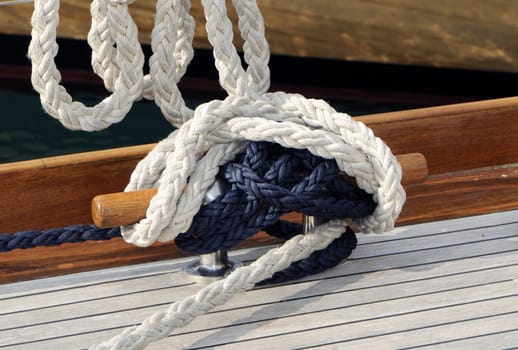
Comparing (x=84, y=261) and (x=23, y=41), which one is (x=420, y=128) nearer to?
(x=84, y=261)

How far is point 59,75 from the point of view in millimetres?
1521

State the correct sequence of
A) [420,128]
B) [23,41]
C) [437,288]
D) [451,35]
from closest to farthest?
[437,288], [420,128], [451,35], [23,41]

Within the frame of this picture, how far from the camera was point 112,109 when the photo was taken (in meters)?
1.56

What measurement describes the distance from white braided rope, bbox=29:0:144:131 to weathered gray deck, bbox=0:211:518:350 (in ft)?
0.89

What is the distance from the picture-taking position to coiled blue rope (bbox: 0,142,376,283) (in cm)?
147

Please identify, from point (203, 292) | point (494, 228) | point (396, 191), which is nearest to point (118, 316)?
point (203, 292)

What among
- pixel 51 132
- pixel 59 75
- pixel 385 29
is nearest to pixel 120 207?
pixel 59 75

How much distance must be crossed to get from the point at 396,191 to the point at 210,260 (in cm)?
34

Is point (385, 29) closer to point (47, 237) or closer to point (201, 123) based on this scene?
point (201, 123)

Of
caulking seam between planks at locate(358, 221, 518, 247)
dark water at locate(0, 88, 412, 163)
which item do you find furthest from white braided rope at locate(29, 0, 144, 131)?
dark water at locate(0, 88, 412, 163)

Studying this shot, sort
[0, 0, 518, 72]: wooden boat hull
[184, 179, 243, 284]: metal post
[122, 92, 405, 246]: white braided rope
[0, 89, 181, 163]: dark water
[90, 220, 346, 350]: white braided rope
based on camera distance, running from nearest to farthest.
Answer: [90, 220, 346, 350]: white braided rope
[122, 92, 405, 246]: white braided rope
[184, 179, 243, 284]: metal post
[0, 0, 518, 72]: wooden boat hull
[0, 89, 181, 163]: dark water

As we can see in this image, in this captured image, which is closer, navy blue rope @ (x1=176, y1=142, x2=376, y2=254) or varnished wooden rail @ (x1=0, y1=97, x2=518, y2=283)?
navy blue rope @ (x1=176, y1=142, x2=376, y2=254)

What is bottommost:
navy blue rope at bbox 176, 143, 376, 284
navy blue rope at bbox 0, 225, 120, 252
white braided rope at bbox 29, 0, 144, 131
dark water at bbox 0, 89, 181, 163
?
dark water at bbox 0, 89, 181, 163

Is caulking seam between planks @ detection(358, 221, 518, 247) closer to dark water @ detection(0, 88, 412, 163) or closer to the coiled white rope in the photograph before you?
the coiled white rope
